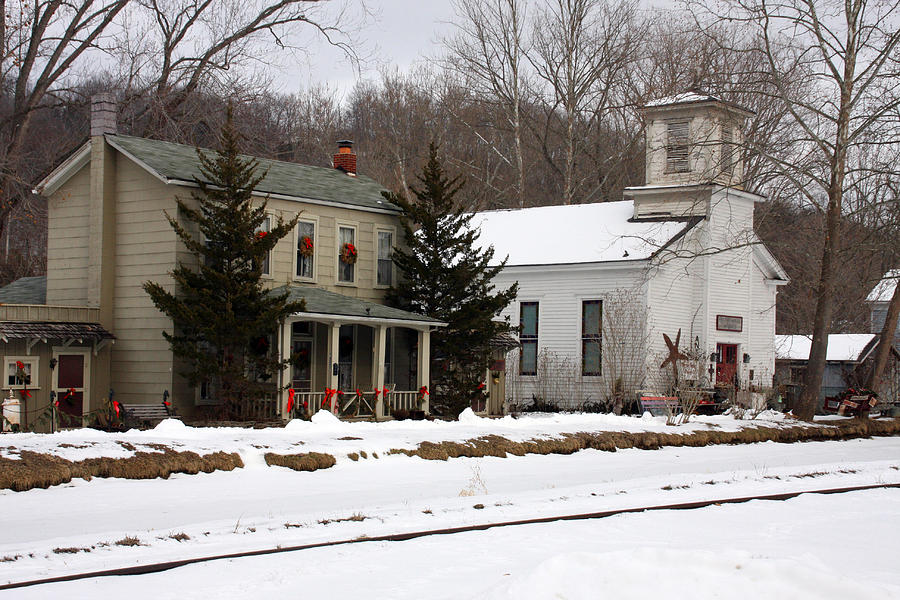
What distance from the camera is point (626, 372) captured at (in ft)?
110

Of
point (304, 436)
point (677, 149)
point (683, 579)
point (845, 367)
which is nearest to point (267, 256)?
point (304, 436)

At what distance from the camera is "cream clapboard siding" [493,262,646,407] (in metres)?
34.7

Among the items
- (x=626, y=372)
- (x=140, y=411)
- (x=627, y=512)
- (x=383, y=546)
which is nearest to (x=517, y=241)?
(x=626, y=372)

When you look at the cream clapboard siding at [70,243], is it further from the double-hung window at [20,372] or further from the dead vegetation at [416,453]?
the dead vegetation at [416,453]

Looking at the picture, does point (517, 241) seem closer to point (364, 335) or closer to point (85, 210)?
point (364, 335)

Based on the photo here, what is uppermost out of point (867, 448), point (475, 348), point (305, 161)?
point (305, 161)

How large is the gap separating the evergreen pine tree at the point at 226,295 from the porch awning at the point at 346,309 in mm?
1268

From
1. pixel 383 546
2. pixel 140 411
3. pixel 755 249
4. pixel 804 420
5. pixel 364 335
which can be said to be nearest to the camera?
pixel 383 546

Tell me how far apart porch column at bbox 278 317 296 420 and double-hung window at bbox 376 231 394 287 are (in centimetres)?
546

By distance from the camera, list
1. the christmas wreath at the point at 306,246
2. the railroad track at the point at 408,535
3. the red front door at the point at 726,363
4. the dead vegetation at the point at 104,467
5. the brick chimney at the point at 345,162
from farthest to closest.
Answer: the red front door at the point at 726,363 → the brick chimney at the point at 345,162 → the christmas wreath at the point at 306,246 → the dead vegetation at the point at 104,467 → the railroad track at the point at 408,535

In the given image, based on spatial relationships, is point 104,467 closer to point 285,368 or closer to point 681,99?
point 285,368

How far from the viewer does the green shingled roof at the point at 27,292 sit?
1070 inches

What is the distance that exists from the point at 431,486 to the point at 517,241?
77.2 feet

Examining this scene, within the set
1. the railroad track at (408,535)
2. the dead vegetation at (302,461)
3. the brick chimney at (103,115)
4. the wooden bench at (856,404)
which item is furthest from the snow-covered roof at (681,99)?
the dead vegetation at (302,461)
